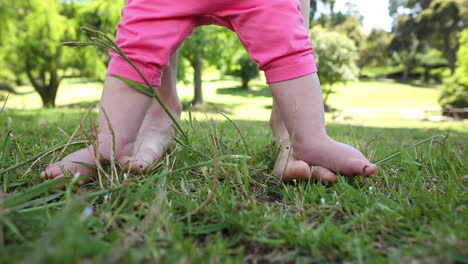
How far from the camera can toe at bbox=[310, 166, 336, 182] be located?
2.90 ft

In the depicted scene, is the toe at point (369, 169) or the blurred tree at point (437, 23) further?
the blurred tree at point (437, 23)

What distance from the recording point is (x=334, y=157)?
0.92 meters

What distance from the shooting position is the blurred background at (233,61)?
929cm

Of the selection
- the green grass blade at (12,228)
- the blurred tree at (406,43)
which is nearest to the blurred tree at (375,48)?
the blurred tree at (406,43)

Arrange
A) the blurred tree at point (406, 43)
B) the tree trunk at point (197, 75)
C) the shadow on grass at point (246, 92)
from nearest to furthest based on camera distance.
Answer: the tree trunk at point (197, 75), the shadow on grass at point (246, 92), the blurred tree at point (406, 43)

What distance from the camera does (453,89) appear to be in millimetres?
12469

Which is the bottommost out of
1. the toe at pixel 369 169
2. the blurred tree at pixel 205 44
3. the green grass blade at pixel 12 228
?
the toe at pixel 369 169

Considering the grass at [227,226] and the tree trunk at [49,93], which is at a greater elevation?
the grass at [227,226]

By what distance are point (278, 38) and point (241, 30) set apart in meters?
0.13

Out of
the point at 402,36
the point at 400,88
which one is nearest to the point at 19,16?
the point at 400,88

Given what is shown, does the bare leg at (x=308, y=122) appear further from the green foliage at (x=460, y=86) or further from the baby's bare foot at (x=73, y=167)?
the green foliage at (x=460, y=86)

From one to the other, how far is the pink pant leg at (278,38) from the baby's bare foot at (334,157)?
0.19 meters

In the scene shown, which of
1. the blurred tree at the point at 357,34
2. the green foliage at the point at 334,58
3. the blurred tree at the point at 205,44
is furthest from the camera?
the blurred tree at the point at 357,34

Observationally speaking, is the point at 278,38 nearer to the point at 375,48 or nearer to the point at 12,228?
the point at 12,228
